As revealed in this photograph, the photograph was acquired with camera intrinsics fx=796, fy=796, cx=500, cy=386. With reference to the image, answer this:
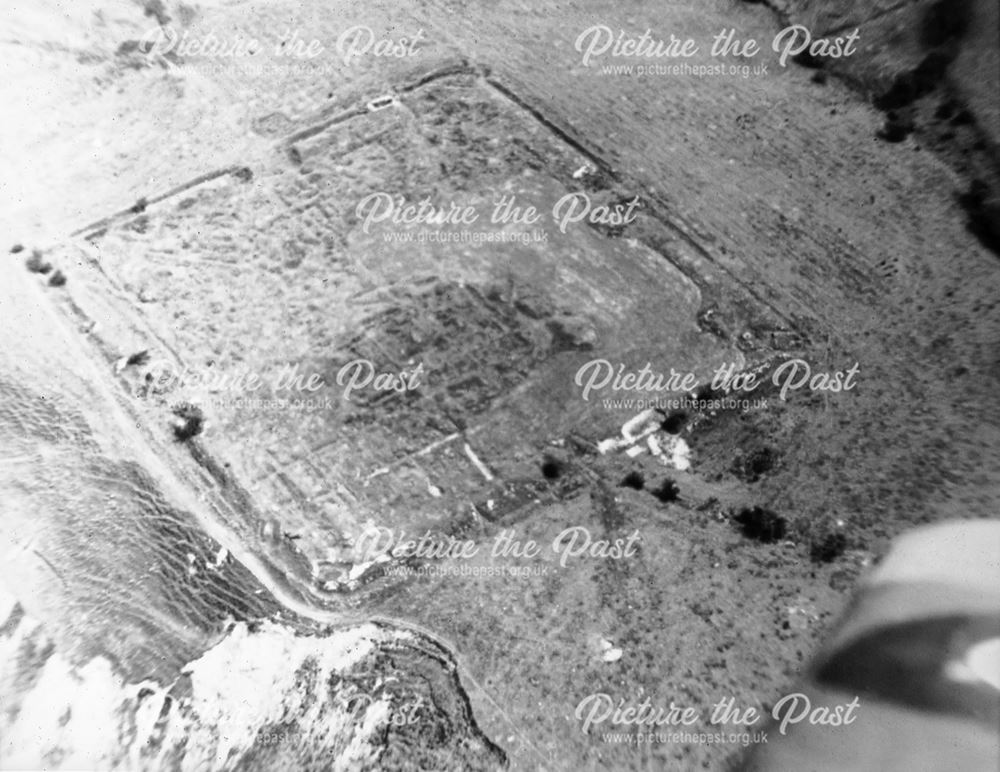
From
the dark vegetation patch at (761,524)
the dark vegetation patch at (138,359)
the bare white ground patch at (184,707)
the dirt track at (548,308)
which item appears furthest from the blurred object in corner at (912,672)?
the dark vegetation patch at (138,359)

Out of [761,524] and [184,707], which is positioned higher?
[761,524]

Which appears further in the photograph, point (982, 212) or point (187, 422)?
point (982, 212)

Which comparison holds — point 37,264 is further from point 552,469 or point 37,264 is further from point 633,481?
point 633,481

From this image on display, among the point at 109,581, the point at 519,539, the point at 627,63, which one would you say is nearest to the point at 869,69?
the point at 627,63

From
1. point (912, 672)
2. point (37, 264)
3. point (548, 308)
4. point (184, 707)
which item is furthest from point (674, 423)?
point (37, 264)

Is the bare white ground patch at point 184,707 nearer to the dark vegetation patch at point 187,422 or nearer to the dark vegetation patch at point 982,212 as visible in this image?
the dark vegetation patch at point 187,422

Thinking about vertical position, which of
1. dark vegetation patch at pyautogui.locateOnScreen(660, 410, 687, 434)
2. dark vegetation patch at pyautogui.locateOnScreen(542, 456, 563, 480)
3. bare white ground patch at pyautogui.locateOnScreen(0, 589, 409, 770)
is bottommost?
bare white ground patch at pyautogui.locateOnScreen(0, 589, 409, 770)

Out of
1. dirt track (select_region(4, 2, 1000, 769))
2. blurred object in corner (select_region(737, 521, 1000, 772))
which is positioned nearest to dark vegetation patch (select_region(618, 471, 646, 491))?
dirt track (select_region(4, 2, 1000, 769))

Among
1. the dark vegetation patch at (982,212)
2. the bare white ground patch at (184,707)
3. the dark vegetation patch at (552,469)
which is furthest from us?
the dark vegetation patch at (982,212)

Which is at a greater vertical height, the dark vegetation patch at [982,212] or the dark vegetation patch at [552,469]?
the dark vegetation patch at [982,212]

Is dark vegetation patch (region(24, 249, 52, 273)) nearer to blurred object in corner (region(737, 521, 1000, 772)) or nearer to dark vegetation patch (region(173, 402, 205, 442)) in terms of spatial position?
dark vegetation patch (region(173, 402, 205, 442))

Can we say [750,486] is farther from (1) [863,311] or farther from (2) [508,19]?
(2) [508,19]
